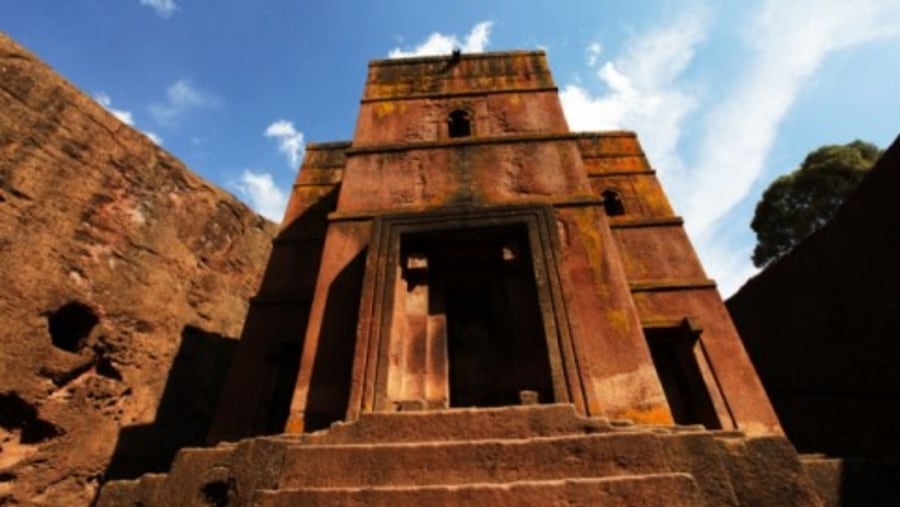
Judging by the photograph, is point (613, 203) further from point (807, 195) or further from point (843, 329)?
point (807, 195)

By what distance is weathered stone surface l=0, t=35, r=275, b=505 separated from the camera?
5984 mm

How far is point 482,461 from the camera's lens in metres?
3.08

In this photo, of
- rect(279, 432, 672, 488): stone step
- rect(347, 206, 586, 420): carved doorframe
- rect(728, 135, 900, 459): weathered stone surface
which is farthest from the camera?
rect(728, 135, 900, 459): weathered stone surface

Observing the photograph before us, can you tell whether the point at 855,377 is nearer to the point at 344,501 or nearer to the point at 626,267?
the point at 626,267

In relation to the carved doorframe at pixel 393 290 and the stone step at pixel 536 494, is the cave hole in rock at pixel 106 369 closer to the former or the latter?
the carved doorframe at pixel 393 290

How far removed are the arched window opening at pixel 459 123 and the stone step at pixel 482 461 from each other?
5.31 meters

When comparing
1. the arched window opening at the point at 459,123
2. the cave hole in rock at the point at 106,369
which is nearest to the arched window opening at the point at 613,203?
the arched window opening at the point at 459,123

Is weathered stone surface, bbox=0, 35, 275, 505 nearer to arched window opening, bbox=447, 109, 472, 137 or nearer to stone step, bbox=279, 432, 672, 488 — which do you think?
stone step, bbox=279, 432, 672, 488

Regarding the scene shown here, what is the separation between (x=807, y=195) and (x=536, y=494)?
80.2 feet

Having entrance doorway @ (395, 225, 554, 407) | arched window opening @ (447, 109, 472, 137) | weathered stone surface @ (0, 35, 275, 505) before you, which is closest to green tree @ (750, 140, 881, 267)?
arched window opening @ (447, 109, 472, 137)

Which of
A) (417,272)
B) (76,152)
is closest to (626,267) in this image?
(417,272)

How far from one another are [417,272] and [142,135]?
Result: 21.6 feet

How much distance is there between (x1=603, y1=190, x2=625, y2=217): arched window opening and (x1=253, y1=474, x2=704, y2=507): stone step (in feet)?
22.7

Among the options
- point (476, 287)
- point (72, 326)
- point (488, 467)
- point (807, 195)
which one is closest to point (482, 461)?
point (488, 467)
